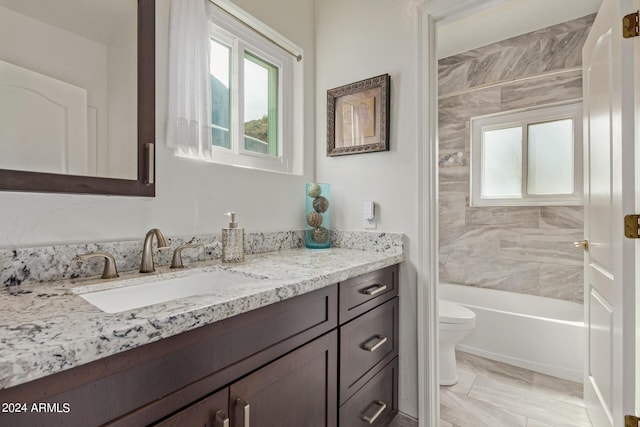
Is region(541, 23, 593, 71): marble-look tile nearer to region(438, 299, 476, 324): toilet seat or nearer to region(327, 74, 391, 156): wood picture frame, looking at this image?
region(327, 74, 391, 156): wood picture frame

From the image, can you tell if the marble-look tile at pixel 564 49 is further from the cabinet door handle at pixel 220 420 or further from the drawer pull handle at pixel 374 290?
the cabinet door handle at pixel 220 420

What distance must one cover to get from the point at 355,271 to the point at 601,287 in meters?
1.26

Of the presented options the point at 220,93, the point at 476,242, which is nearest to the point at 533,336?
the point at 476,242

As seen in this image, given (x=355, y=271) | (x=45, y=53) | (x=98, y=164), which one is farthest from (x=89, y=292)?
(x=355, y=271)

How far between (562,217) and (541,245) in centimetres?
29

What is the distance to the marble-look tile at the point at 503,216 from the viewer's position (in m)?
2.66

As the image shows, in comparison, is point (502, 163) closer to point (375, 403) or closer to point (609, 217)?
point (609, 217)

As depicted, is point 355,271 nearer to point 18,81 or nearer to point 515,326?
point 18,81

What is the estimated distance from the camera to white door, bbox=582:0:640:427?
3.73 ft

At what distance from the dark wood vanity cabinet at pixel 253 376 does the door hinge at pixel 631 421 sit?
907 mm

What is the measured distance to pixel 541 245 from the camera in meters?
2.61

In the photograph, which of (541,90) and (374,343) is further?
(541,90)

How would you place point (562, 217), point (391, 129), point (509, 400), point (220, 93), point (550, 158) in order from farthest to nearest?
point (550, 158), point (562, 217), point (509, 400), point (391, 129), point (220, 93)

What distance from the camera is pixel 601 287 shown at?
55.6 inches
